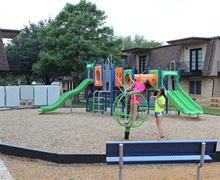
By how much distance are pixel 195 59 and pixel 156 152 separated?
28.9 metres

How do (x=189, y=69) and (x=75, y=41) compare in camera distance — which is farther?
(x=189, y=69)

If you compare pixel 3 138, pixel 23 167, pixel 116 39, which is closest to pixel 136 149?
pixel 23 167

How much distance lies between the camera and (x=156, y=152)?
18.1ft

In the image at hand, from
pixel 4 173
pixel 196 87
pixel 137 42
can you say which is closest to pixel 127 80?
pixel 4 173

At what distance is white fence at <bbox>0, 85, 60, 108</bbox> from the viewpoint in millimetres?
24219

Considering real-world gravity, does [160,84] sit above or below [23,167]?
above

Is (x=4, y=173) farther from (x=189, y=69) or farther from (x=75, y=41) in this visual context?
(x=189, y=69)

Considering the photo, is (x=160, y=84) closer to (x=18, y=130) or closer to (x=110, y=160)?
(x=18, y=130)

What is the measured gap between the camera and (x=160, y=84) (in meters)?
17.5

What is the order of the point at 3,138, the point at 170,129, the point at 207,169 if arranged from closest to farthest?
the point at 207,169, the point at 3,138, the point at 170,129

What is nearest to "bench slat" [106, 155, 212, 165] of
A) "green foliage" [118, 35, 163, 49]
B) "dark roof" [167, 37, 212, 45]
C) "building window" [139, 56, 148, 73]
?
"dark roof" [167, 37, 212, 45]

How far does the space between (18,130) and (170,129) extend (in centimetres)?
562

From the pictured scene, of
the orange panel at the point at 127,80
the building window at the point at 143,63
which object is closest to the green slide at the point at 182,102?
the orange panel at the point at 127,80

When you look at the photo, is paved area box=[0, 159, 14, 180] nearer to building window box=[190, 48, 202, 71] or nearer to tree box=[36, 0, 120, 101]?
tree box=[36, 0, 120, 101]
